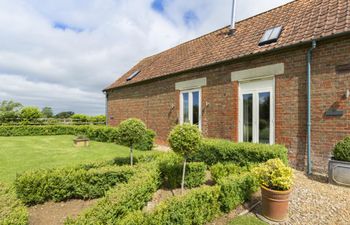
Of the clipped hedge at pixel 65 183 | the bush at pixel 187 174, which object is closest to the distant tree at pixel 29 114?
the clipped hedge at pixel 65 183

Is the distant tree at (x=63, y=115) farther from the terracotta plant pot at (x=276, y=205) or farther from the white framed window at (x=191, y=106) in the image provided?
the terracotta plant pot at (x=276, y=205)

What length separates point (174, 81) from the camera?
11.3 meters

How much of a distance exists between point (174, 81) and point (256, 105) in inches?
191

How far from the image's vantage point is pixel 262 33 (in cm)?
850

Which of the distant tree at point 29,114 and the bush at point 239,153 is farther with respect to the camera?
the distant tree at point 29,114

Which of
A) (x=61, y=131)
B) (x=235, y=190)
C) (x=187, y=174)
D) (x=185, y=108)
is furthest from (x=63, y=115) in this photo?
(x=235, y=190)

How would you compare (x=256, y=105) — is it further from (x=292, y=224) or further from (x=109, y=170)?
(x=109, y=170)

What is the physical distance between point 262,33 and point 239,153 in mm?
5322

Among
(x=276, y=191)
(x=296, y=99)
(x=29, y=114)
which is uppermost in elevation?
(x=296, y=99)

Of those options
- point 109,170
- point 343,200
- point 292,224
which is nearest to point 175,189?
point 109,170

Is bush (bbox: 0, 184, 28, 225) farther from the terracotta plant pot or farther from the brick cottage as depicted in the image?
the brick cottage

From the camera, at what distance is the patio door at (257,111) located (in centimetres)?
738

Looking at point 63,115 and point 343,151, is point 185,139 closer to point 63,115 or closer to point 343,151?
point 343,151

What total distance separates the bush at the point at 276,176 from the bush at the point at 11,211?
3.77 meters
